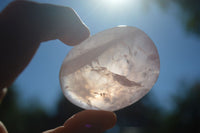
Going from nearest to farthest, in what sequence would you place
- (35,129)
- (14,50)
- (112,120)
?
(14,50) < (112,120) < (35,129)

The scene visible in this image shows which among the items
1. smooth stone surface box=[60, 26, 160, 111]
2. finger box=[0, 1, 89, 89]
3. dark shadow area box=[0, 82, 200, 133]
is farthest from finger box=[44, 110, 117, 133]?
dark shadow area box=[0, 82, 200, 133]

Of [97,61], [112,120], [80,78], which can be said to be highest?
[97,61]

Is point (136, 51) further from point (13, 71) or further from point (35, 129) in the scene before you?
point (35, 129)

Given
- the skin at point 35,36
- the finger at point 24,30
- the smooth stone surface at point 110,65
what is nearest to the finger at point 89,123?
the skin at point 35,36

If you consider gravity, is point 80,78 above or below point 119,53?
below

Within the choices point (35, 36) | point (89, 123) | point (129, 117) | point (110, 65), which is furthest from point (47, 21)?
point (129, 117)

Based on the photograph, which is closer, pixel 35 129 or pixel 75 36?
pixel 75 36

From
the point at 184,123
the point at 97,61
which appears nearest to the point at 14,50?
the point at 97,61

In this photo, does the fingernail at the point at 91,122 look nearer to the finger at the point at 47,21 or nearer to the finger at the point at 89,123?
the finger at the point at 89,123
